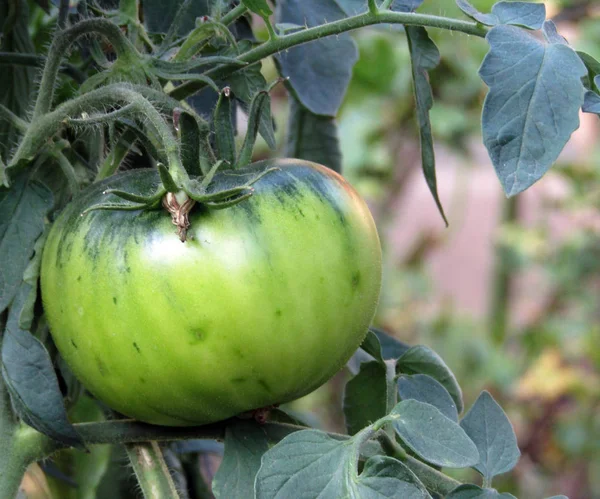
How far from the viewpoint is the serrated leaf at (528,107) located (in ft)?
1.26

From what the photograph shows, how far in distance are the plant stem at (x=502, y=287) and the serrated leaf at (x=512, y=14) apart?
2.31 metres

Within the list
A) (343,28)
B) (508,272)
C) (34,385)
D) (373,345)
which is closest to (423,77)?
(343,28)

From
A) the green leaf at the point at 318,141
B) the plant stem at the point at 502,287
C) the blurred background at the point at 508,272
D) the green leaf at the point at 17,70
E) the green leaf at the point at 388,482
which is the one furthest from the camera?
the plant stem at the point at 502,287

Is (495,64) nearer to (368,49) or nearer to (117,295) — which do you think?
(117,295)

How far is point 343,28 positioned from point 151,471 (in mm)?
296

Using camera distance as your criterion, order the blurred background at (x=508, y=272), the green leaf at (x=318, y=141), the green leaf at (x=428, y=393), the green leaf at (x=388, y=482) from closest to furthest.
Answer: the green leaf at (x=388, y=482) → the green leaf at (x=428, y=393) → the green leaf at (x=318, y=141) → the blurred background at (x=508, y=272)

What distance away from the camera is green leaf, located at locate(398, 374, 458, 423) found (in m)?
0.49

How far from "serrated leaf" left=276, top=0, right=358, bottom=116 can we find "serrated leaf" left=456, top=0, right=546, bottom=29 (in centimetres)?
20

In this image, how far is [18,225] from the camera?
477 mm

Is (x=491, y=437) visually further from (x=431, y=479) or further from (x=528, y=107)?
(x=528, y=107)

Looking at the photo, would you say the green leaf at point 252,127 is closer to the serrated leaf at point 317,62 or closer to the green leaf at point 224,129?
the green leaf at point 224,129

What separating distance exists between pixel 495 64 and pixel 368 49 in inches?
58.4

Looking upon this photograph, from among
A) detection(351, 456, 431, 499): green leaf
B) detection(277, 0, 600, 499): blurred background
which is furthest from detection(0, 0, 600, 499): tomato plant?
detection(277, 0, 600, 499): blurred background

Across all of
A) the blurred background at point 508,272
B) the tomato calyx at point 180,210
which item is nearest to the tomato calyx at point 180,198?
the tomato calyx at point 180,210
